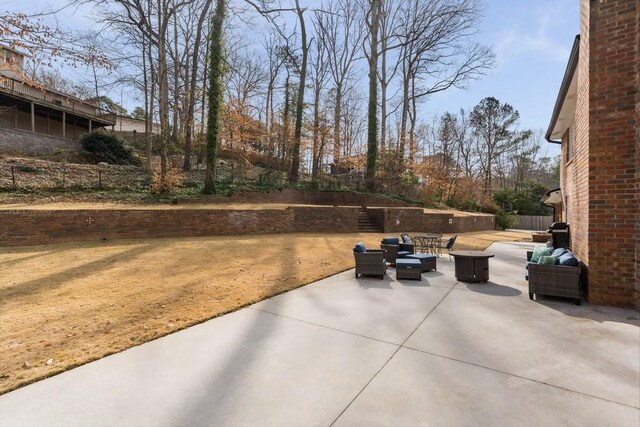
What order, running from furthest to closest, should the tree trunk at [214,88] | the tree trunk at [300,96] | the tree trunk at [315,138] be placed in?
1. the tree trunk at [315,138]
2. the tree trunk at [300,96]
3. the tree trunk at [214,88]

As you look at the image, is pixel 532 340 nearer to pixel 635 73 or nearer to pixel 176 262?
pixel 635 73

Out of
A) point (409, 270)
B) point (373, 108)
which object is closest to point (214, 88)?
point (373, 108)

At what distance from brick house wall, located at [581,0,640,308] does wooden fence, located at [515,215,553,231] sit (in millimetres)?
29350

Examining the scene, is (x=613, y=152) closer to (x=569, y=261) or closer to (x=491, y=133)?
(x=569, y=261)

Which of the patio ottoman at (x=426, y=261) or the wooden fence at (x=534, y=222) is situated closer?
the patio ottoman at (x=426, y=261)

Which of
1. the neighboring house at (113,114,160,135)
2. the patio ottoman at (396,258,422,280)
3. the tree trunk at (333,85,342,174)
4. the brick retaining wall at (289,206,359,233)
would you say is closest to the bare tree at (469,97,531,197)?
the tree trunk at (333,85,342,174)

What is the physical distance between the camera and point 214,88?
15320 millimetres

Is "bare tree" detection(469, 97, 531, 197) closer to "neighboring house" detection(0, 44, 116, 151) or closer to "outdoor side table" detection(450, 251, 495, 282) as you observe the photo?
"outdoor side table" detection(450, 251, 495, 282)

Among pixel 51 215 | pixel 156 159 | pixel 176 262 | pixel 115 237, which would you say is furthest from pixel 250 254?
pixel 156 159

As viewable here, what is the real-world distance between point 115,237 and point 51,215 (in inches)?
69.4

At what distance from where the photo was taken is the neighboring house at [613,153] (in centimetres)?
454

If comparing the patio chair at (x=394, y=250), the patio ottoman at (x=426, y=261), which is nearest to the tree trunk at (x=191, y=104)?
the patio chair at (x=394, y=250)

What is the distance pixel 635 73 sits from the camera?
4531 mm

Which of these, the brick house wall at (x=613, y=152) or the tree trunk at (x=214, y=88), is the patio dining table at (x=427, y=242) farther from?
the tree trunk at (x=214, y=88)
